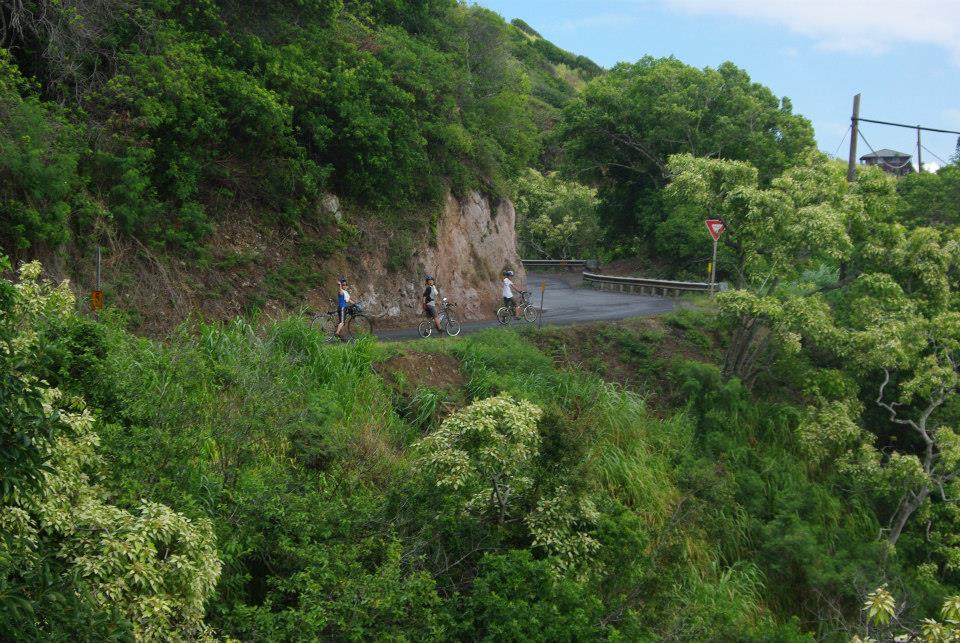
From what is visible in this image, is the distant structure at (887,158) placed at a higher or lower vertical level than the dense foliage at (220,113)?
higher

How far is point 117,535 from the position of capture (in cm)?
661

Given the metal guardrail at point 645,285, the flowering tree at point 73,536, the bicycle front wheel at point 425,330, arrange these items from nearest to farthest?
the flowering tree at point 73,536
the bicycle front wheel at point 425,330
the metal guardrail at point 645,285

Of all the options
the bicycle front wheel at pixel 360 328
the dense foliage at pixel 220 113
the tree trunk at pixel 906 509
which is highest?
the dense foliage at pixel 220 113

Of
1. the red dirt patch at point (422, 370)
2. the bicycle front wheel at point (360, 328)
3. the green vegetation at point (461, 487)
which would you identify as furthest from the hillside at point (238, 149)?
the red dirt patch at point (422, 370)

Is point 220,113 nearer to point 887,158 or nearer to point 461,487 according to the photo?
point 461,487

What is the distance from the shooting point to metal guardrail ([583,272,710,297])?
114 ft

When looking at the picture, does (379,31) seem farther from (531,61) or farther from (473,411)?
(531,61)

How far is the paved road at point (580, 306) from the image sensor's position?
25275mm

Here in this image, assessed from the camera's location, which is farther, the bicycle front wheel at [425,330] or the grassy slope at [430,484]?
the bicycle front wheel at [425,330]

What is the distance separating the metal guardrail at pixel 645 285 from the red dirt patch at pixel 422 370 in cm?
1778

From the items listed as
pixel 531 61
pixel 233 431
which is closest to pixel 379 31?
pixel 233 431

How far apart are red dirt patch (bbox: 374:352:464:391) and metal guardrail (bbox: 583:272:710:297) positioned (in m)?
17.8

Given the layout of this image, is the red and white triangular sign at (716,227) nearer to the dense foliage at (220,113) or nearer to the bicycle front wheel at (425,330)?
the bicycle front wheel at (425,330)

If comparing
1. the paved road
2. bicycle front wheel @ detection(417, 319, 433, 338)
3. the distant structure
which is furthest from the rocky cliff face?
the distant structure
